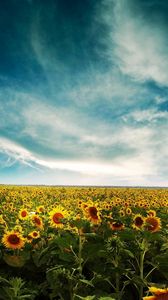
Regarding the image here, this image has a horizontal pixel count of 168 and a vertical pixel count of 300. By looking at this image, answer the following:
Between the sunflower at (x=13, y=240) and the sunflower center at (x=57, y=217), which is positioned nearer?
the sunflower at (x=13, y=240)

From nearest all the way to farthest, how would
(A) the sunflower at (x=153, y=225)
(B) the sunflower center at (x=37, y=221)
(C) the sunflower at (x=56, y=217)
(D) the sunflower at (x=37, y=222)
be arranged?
(A) the sunflower at (x=153, y=225) < (C) the sunflower at (x=56, y=217) < (D) the sunflower at (x=37, y=222) < (B) the sunflower center at (x=37, y=221)

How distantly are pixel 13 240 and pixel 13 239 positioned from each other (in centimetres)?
2

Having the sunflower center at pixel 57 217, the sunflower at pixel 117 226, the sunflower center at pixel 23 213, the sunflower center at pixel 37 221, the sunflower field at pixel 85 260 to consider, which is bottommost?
the sunflower field at pixel 85 260

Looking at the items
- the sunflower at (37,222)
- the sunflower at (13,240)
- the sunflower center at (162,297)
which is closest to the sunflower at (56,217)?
the sunflower at (37,222)

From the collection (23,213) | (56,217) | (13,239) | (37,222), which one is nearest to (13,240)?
(13,239)

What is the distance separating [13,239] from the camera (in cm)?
593

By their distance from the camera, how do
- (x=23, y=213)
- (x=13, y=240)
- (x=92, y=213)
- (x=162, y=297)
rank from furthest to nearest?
(x=23, y=213), (x=92, y=213), (x=13, y=240), (x=162, y=297)

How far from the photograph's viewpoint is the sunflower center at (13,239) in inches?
231

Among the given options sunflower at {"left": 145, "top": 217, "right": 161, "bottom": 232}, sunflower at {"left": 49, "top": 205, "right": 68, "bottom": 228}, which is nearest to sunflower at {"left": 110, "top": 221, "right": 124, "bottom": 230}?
sunflower at {"left": 145, "top": 217, "right": 161, "bottom": 232}

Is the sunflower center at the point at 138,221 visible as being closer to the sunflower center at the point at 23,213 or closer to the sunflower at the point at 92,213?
the sunflower at the point at 92,213

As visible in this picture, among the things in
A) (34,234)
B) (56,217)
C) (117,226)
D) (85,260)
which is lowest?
(85,260)

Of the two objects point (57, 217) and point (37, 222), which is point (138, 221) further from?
point (37, 222)

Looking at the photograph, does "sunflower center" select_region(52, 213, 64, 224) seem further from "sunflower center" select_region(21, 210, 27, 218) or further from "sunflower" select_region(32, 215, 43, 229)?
"sunflower center" select_region(21, 210, 27, 218)

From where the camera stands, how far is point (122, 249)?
4.62 meters
